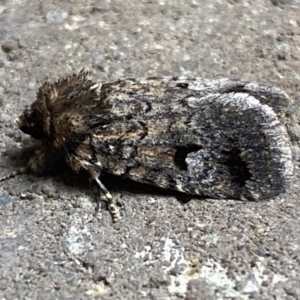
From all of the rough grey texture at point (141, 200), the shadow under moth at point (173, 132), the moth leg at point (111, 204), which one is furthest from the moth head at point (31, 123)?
the moth leg at point (111, 204)

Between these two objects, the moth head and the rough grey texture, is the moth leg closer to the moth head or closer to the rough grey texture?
the rough grey texture

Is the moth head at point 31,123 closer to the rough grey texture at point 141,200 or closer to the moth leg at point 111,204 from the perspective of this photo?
the rough grey texture at point 141,200

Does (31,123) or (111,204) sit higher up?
(31,123)

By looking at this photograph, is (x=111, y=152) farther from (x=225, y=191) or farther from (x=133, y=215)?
(x=225, y=191)

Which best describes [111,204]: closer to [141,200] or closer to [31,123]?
[141,200]

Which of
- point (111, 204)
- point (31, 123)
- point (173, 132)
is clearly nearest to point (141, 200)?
point (111, 204)

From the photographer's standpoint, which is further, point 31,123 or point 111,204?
point 31,123

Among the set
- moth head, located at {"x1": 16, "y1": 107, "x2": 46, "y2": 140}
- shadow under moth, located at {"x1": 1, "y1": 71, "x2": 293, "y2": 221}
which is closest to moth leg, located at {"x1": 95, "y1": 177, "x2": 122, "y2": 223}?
shadow under moth, located at {"x1": 1, "y1": 71, "x2": 293, "y2": 221}
